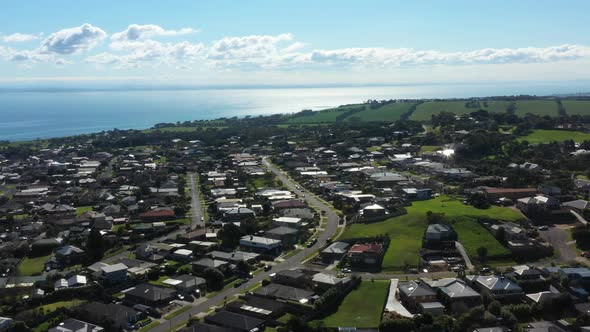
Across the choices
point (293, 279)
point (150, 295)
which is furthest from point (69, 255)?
point (293, 279)

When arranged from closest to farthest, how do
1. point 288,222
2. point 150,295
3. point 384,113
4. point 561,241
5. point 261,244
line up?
point 150,295 < point 561,241 < point 261,244 < point 288,222 < point 384,113

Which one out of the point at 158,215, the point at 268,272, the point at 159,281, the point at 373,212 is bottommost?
the point at 159,281

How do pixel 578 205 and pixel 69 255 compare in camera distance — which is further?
pixel 578 205

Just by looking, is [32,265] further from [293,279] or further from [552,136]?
[552,136]

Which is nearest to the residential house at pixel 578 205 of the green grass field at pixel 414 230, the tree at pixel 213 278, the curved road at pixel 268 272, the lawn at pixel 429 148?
the green grass field at pixel 414 230

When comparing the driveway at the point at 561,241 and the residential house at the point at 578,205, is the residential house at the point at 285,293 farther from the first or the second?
the residential house at the point at 578,205
